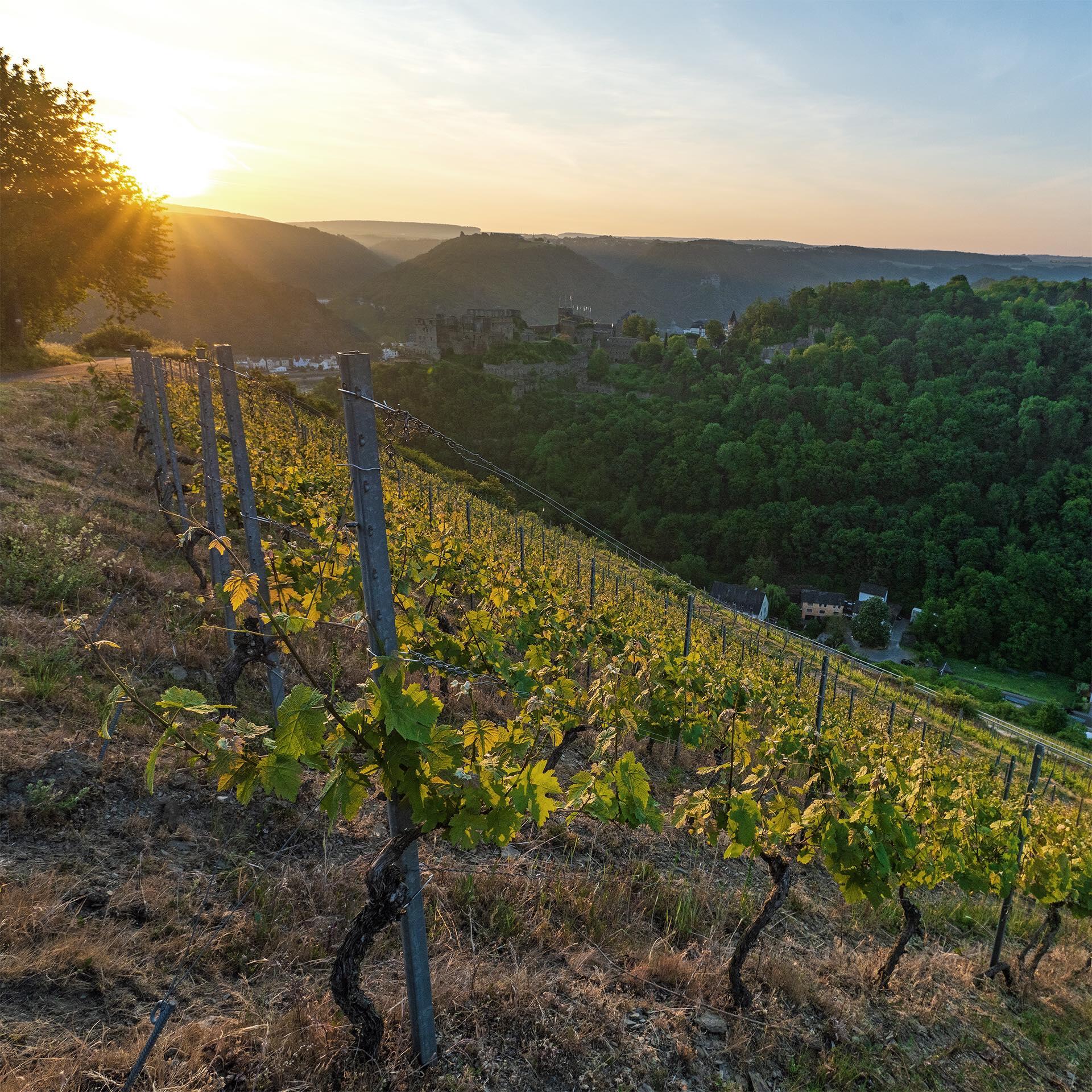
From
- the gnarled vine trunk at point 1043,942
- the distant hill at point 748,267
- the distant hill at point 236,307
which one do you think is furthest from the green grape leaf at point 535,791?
the distant hill at point 748,267

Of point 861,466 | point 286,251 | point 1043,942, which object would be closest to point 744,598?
point 861,466

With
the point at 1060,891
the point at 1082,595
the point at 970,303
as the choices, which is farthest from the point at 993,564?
the point at 1060,891

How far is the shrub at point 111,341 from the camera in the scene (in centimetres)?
2089

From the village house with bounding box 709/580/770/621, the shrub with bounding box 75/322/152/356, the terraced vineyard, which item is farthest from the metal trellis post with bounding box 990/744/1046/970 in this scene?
the village house with bounding box 709/580/770/621

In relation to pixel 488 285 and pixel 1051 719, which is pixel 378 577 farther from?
pixel 488 285

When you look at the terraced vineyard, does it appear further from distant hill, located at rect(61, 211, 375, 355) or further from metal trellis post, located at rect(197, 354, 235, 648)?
distant hill, located at rect(61, 211, 375, 355)

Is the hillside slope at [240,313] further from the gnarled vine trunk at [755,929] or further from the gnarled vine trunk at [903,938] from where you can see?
the gnarled vine trunk at [903,938]

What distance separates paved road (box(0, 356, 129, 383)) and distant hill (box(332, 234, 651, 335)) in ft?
258

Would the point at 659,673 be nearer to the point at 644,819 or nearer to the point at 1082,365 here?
the point at 644,819

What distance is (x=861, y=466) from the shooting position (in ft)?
162

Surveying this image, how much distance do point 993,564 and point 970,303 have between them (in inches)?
1434

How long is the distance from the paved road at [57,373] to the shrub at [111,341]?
12.2 feet

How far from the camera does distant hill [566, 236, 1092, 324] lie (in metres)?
147

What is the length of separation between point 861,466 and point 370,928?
177ft
